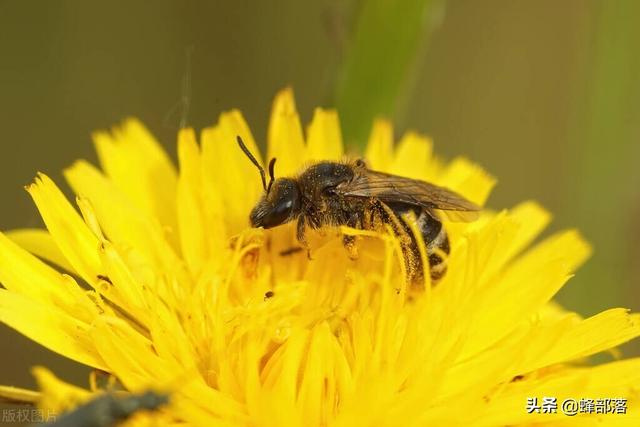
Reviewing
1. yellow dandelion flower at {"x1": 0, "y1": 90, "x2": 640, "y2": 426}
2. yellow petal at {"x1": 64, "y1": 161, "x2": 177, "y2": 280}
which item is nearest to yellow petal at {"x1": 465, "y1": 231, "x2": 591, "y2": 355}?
yellow dandelion flower at {"x1": 0, "y1": 90, "x2": 640, "y2": 426}

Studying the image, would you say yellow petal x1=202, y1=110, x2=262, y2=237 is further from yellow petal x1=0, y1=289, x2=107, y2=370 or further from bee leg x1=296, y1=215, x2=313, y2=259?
yellow petal x1=0, y1=289, x2=107, y2=370

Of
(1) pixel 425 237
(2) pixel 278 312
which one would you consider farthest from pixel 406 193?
(2) pixel 278 312

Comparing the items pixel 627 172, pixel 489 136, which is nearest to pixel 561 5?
pixel 489 136

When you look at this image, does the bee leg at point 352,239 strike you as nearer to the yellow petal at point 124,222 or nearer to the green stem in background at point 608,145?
the yellow petal at point 124,222

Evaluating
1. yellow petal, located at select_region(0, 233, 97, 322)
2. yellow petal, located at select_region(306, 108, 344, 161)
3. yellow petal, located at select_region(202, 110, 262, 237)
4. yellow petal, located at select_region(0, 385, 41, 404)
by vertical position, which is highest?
yellow petal, located at select_region(306, 108, 344, 161)

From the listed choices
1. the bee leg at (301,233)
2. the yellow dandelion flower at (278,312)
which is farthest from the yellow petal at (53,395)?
the bee leg at (301,233)

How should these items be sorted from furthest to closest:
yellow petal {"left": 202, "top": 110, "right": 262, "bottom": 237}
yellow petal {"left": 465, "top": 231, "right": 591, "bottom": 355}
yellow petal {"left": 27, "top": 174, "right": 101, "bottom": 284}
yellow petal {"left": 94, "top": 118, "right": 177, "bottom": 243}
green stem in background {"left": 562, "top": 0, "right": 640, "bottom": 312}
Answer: green stem in background {"left": 562, "top": 0, "right": 640, "bottom": 312}
yellow petal {"left": 94, "top": 118, "right": 177, "bottom": 243}
yellow petal {"left": 202, "top": 110, "right": 262, "bottom": 237}
yellow petal {"left": 465, "top": 231, "right": 591, "bottom": 355}
yellow petal {"left": 27, "top": 174, "right": 101, "bottom": 284}
